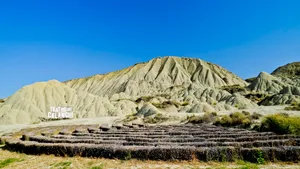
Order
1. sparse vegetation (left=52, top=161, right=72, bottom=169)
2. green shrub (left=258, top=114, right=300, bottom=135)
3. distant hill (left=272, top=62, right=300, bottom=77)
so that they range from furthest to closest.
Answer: distant hill (left=272, top=62, right=300, bottom=77), green shrub (left=258, top=114, right=300, bottom=135), sparse vegetation (left=52, top=161, right=72, bottom=169)

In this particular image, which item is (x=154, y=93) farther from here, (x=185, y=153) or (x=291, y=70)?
(x=185, y=153)

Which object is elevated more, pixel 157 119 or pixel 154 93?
pixel 154 93

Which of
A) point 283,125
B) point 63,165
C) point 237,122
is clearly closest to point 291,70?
point 237,122

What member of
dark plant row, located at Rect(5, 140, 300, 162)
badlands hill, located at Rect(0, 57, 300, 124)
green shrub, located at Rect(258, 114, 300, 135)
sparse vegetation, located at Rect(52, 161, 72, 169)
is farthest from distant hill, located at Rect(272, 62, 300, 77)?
sparse vegetation, located at Rect(52, 161, 72, 169)

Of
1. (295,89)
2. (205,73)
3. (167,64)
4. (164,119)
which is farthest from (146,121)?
(167,64)

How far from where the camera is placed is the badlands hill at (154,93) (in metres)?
51.2

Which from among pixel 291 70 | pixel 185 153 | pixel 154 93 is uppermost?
pixel 291 70

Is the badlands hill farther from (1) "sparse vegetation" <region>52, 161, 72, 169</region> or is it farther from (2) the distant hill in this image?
(1) "sparse vegetation" <region>52, 161, 72, 169</region>

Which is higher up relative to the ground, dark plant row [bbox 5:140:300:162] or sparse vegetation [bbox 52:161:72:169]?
dark plant row [bbox 5:140:300:162]

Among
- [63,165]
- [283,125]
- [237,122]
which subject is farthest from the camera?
[237,122]

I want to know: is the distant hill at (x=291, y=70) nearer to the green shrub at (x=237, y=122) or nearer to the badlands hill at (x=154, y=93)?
the badlands hill at (x=154, y=93)

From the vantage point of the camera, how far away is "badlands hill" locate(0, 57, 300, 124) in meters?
51.2

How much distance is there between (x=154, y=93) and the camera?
356 ft

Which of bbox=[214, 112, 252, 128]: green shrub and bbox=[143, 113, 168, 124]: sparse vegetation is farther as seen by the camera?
bbox=[143, 113, 168, 124]: sparse vegetation
